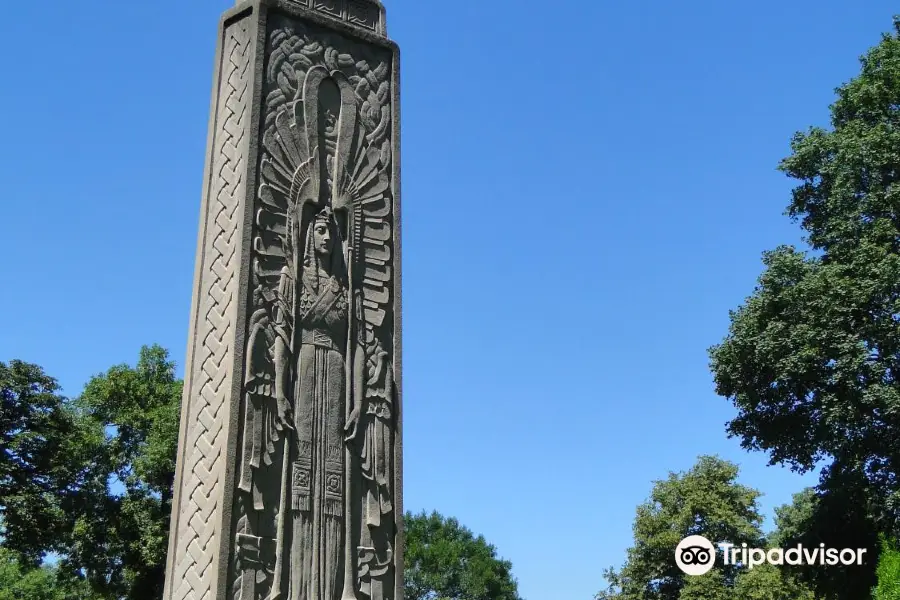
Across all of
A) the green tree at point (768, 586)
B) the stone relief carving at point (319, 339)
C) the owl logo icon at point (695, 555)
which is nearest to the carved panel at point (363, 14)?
the stone relief carving at point (319, 339)

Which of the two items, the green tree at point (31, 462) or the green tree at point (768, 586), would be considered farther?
the green tree at point (768, 586)

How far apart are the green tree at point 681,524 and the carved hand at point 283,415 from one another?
93.7 feet

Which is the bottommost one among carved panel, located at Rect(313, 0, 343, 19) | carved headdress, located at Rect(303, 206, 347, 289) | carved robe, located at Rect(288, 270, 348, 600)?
carved robe, located at Rect(288, 270, 348, 600)

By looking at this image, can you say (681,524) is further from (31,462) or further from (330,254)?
(330,254)

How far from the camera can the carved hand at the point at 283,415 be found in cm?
809

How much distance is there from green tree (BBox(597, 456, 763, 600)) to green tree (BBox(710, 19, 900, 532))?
1164 centimetres

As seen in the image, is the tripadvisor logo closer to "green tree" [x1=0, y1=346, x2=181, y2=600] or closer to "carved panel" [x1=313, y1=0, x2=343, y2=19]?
"green tree" [x1=0, y1=346, x2=181, y2=600]

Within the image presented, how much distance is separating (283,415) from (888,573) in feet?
58.3

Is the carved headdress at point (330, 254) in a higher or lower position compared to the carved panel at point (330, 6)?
lower

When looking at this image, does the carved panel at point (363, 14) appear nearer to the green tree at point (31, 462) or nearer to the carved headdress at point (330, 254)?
the carved headdress at point (330, 254)

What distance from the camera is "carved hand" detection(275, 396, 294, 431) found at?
8.09 meters

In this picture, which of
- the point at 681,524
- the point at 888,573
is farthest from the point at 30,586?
the point at 888,573

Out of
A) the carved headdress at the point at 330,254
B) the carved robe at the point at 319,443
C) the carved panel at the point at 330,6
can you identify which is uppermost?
the carved panel at the point at 330,6

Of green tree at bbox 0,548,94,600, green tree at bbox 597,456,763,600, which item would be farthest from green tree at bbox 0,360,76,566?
green tree at bbox 597,456,763,600
